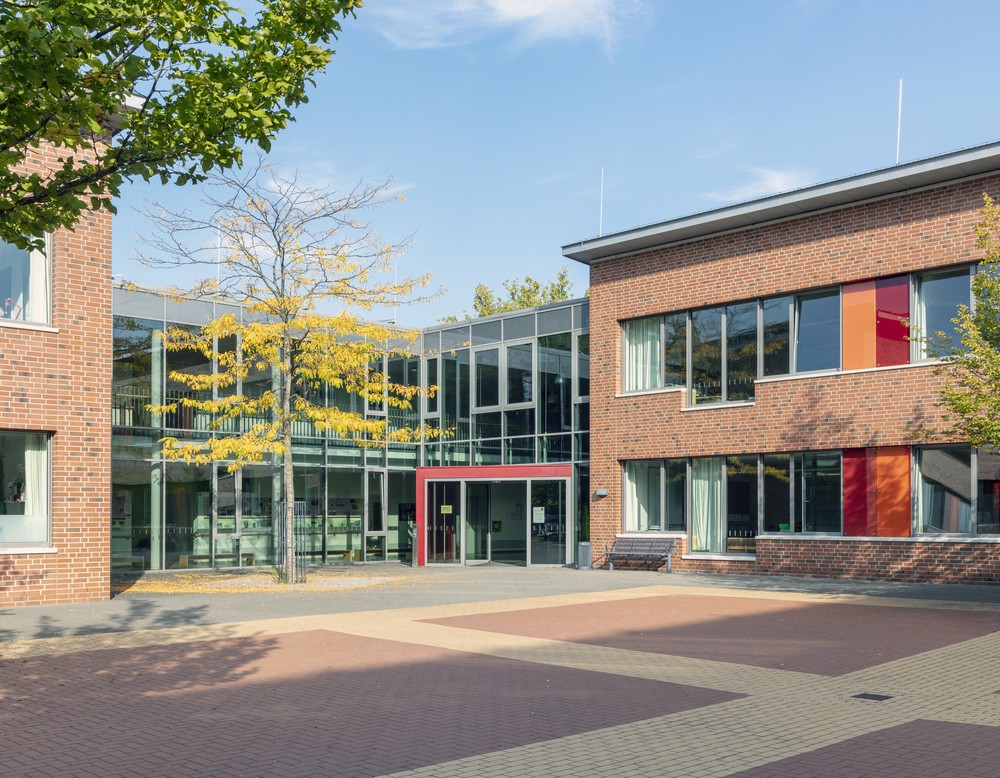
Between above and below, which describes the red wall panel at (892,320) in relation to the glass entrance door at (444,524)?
above

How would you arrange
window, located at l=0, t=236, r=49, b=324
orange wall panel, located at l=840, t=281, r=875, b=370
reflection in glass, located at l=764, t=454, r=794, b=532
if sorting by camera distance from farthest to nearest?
reflection in glass, located at l=764, t=454, r=794, b=532 → orange wall panel, located at l=840, t=281, r=875, b=370 → window, located at l=0, t=236, r=49, b=324

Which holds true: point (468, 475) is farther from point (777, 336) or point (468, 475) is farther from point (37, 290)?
point (37, 290)

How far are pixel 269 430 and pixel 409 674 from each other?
12399mm

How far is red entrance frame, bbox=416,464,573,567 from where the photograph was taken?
26.4 metres

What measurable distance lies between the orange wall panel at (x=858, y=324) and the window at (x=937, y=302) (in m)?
→ 0.90

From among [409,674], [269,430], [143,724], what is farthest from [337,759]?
[269,430]

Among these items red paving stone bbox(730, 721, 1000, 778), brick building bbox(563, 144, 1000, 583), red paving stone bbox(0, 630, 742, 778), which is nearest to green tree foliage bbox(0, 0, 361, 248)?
red paving stone bbox(0, 630, 742, 778)

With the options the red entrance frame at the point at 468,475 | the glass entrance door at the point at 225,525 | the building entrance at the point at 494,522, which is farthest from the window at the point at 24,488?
the building entrance at the point at 494,522

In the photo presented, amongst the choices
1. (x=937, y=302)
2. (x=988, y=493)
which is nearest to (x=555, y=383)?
(x=937, y=302)

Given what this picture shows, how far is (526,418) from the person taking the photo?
2752 cm

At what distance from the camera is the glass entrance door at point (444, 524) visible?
28469 millimetres

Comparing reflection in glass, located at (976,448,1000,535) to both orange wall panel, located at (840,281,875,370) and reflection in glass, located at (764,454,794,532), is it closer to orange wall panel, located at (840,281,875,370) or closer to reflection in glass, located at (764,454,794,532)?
orange wall panel, located at (840,281,875,370)

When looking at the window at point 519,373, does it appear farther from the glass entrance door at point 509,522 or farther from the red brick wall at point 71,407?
the red brick wall at point 71,407

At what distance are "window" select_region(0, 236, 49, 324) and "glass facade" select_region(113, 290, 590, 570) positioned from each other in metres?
5.76
